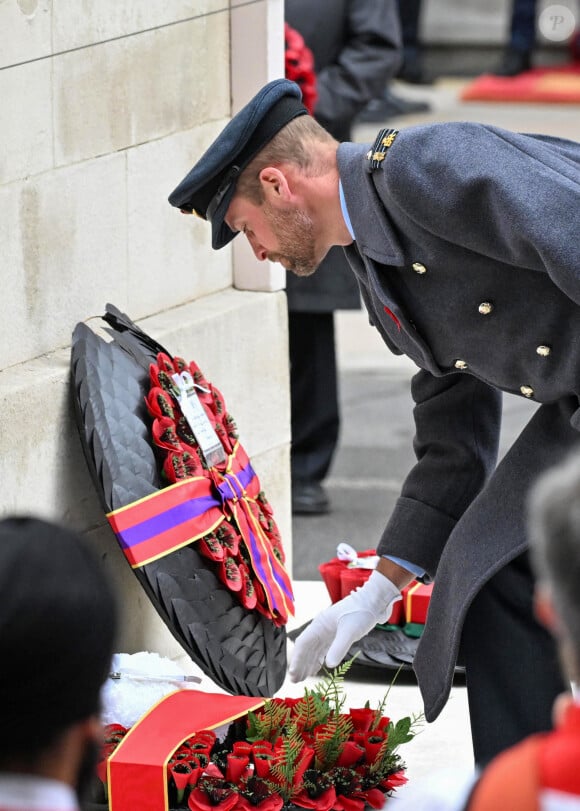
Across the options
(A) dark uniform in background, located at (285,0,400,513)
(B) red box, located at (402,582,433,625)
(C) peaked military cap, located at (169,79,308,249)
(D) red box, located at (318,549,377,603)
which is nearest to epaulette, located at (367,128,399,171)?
(C) peaked military cap, located at (169,79,308,249)

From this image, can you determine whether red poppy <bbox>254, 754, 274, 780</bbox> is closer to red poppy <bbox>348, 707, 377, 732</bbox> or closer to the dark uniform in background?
red poppy <bbox>348, 707, 377, 732</bbox>

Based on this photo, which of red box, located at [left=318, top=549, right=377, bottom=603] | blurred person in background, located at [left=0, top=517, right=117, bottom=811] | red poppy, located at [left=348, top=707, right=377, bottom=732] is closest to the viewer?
blurred person in background, located at [left=0, top=517, right=117, bottom=811]

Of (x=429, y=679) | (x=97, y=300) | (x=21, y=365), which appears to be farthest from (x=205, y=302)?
(x=429, y=679)

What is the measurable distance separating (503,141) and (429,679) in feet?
3.22

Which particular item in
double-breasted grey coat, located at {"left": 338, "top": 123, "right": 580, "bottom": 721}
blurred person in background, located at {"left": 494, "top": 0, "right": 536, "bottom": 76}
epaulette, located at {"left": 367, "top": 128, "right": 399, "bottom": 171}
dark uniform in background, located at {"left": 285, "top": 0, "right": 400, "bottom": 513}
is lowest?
blurred person in background, located at {"left": 494, "top": 0, "right": 536, "bottom": 76}

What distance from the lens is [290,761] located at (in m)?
2.92

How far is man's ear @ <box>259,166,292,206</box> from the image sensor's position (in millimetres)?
3010

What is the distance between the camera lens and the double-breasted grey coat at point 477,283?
9.02ft

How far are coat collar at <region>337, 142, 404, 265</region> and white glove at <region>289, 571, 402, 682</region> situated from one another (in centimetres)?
69

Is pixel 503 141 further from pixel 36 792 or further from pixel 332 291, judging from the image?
pixel 332 291

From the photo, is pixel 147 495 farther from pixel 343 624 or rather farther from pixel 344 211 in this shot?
pixel 344 211

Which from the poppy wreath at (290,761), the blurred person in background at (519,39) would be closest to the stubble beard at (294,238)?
the poppy wreath at (290,761)

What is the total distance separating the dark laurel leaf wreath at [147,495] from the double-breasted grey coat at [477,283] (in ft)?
1.56

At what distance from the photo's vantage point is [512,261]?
9.18 feet
